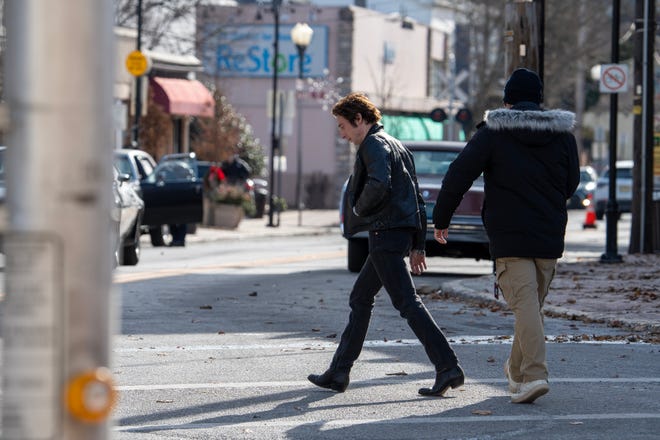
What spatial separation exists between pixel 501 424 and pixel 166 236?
71.8ft

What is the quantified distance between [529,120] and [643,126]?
15535 mm

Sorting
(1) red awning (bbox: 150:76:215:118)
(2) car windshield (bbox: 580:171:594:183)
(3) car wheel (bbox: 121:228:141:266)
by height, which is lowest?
(3) car wheel (bbox: 121:228:141:266)

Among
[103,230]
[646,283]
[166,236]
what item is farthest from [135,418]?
[166,236]

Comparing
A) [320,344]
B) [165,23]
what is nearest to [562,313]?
[320,344]

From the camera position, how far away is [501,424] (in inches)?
289

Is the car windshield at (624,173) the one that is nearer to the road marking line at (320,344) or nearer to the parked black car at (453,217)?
the parked black car at (453,217)

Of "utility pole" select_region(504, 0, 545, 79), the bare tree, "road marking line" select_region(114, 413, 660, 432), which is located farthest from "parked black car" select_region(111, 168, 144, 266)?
the bare tree

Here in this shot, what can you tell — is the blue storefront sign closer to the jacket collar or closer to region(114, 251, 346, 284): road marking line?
region(114, 251, 346, 284): road marking line

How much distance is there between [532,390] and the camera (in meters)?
7.88

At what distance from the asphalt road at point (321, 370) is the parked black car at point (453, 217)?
2453mm

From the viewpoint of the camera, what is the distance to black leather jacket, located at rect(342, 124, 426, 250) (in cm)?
829

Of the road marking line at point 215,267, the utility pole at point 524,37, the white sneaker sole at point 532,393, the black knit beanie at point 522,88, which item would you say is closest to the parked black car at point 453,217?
the utility pole at point 524,37

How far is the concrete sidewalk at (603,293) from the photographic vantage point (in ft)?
42.2

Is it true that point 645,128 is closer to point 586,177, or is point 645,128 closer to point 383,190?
point 383,190
